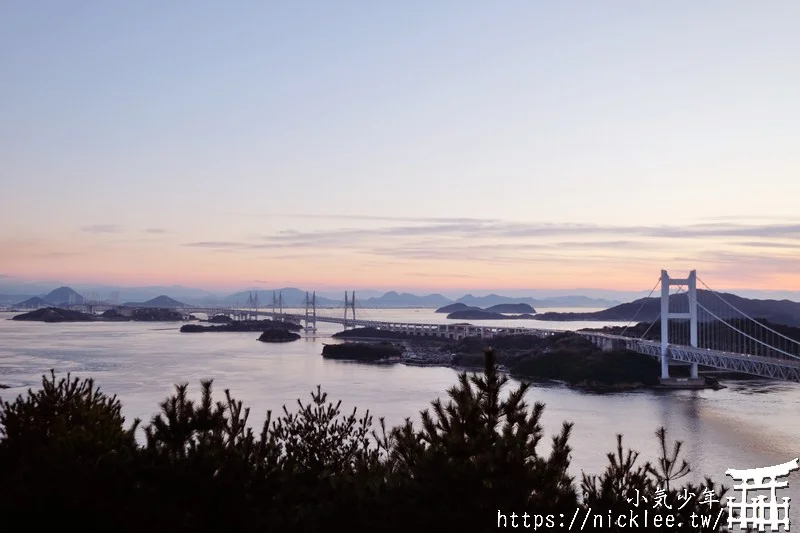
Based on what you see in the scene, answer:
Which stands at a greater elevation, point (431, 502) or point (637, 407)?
point (431, 502)

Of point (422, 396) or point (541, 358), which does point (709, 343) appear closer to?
point (541, 358)

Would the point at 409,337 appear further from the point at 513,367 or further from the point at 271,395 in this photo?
the point at 271,395

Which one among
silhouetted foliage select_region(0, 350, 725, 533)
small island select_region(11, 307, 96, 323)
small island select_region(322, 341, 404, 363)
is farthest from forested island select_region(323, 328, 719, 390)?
small island select_region(11, 307, 96, 323)

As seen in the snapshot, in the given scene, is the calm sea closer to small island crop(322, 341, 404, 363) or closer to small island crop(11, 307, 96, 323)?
small island crop(322, 341, 404, 363)

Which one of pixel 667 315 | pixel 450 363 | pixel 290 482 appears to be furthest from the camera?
pixel 450 363

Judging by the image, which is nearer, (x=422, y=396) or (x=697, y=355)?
(x=422, y=396)

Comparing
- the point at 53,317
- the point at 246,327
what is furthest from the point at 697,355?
the point at 53,317

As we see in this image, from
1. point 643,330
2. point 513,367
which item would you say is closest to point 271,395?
point 513,367
